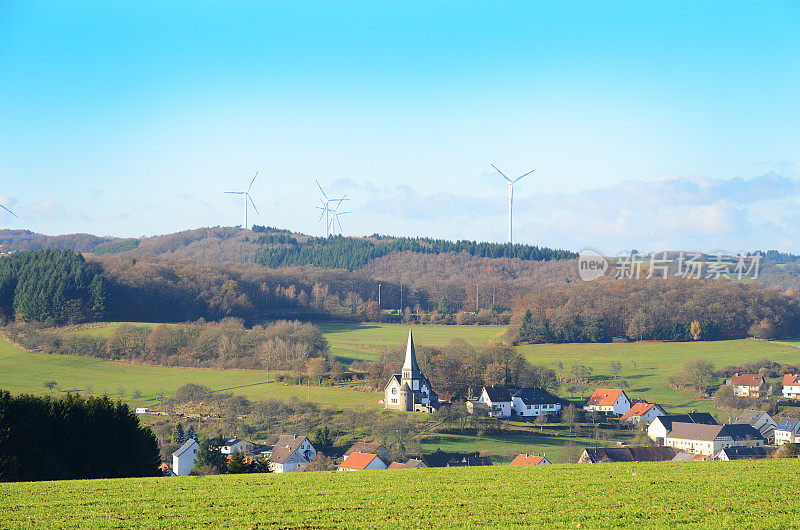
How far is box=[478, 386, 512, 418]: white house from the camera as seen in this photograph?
5941 cm

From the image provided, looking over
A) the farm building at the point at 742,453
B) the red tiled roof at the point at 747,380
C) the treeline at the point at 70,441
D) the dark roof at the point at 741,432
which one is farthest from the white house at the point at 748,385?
the treeline at the point at 70,441

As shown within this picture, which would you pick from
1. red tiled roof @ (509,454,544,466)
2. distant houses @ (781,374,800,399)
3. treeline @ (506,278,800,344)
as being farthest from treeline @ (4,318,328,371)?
distant houses @ (781,374,800,399)

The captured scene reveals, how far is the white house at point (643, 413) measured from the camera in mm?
55281

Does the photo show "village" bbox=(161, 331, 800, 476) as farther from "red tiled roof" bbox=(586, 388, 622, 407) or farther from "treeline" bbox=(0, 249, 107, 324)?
"treeline" bbox=(0, 249, 107, 324)

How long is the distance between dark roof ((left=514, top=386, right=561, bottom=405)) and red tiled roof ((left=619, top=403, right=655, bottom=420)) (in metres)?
5.82

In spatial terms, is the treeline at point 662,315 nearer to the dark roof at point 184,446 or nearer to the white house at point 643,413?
the white house at point 643,413

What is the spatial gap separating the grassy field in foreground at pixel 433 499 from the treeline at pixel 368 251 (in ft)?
509

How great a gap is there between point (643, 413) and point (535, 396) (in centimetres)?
871

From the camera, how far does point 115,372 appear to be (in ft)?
225

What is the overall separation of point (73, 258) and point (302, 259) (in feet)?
303

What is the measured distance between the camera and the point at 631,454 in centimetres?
4188

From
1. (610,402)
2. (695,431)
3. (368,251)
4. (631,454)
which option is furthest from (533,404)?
(368,251)

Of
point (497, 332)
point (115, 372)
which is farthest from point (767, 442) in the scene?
point (115, 372)

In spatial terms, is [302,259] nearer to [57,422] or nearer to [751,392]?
[751,392]
